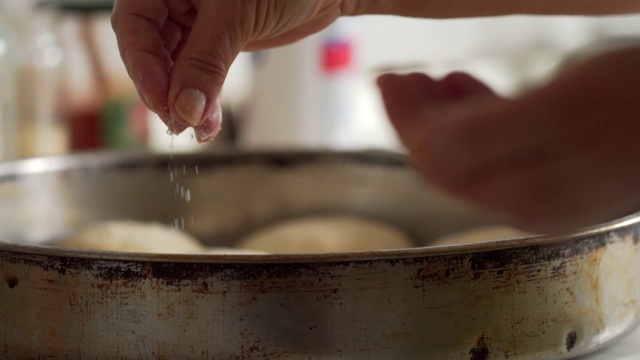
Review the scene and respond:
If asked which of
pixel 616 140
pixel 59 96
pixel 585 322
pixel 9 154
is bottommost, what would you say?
pixel 585 322

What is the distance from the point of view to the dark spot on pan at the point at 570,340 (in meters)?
0.54

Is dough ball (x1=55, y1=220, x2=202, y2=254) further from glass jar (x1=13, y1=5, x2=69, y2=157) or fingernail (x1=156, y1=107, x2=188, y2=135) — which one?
glass jar (x1=13, y1=5, x2=69, y2=157)

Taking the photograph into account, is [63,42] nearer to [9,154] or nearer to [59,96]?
[59,96]

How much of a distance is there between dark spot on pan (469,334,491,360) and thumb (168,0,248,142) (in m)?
0.21

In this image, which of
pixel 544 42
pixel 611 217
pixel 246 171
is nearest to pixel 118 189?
pixel 246 171

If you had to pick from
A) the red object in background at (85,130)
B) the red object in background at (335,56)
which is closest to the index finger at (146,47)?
the red object in background at (85,130)

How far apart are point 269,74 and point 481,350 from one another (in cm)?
124

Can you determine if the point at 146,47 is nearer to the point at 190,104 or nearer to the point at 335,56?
the point at 190,104

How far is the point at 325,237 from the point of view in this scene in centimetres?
103

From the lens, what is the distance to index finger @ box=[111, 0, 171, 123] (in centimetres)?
51

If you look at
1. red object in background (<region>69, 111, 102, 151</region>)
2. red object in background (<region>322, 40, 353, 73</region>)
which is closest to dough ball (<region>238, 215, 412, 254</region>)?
red object in background (<region>69, 111, 102, 151</region>)

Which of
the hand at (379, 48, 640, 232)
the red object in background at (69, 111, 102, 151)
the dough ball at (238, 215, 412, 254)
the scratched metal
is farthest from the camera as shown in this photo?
the red object in background at (69, 111, 102, 151)

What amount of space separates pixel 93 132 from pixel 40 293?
1070 mm

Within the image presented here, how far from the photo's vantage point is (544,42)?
81.4 inches
